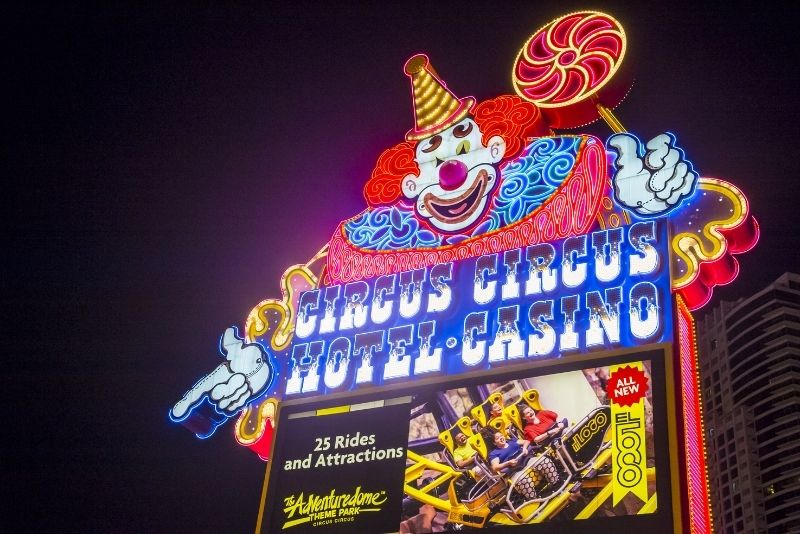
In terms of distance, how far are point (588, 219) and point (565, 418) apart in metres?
3.11

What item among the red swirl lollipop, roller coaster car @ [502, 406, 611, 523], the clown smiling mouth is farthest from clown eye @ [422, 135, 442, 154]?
roller coaster car @ [502, 406, 611, 523]

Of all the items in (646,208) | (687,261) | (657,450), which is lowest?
(657,450)

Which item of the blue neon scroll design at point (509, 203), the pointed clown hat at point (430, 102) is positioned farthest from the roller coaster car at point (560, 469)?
the pointed clown hat at point (430, 102)

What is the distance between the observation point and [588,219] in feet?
36.3

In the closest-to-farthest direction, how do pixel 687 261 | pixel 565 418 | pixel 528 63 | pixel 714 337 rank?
pixel 565 418
pixel 687 261
pixel 528 63
pixel 714 337

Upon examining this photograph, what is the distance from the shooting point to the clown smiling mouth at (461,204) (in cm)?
1232

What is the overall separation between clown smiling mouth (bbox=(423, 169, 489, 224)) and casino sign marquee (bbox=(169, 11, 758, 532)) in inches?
1.1

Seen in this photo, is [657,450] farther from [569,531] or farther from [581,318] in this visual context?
[581,318]

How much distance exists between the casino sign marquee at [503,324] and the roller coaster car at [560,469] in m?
0.02

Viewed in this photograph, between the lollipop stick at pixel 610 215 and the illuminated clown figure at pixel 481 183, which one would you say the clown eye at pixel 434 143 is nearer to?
the illuminated clown figure at pixel 481 183

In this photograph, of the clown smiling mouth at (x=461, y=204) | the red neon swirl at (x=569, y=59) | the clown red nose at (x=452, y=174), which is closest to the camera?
the red neon swirl at (x=569, y=59)

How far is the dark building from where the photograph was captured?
70.1 metres

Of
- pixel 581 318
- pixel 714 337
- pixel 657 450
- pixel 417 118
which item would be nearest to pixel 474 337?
pixel 581 318

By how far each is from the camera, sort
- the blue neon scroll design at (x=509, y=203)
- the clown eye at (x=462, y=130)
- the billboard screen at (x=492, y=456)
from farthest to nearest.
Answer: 1. the clown eye at (x=462, y=130)
2. the blue neon scroll design at (x=509, y=203)
3. the billboard screen at (x=492, y=456)
